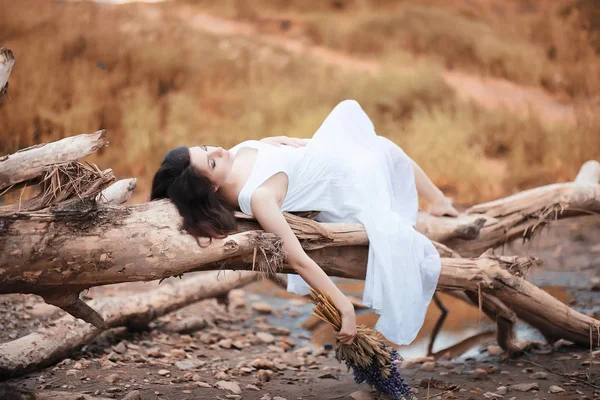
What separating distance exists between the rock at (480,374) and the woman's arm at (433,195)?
1.04 meters

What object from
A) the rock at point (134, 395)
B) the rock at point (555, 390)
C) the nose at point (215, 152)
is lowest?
the rock at point (555, 390)

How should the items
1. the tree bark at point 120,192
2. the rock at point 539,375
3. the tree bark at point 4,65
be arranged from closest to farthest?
the tree bark at point 4,65
the tree bark at point 120,192
the rock at point 539,375

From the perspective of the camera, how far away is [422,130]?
27.7ft

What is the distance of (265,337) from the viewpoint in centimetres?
462

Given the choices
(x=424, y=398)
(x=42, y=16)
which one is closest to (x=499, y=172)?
(x=424, y=398)

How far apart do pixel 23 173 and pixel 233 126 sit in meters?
6.31

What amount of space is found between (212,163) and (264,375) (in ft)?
4.53

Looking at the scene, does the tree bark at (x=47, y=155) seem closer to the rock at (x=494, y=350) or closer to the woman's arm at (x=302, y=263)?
the woman's arm at (x=302, y=263)

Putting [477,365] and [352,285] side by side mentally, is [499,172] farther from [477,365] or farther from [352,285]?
[477,365]

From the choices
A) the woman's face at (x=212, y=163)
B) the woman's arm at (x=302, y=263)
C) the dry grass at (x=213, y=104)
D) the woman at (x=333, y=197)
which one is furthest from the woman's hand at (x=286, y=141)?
the dry grass at (x=213, y=104)

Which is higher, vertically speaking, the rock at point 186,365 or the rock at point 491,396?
the rock at point 491,396

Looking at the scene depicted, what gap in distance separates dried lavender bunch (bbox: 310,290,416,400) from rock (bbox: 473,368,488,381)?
62cm

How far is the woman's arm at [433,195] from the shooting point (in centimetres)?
408

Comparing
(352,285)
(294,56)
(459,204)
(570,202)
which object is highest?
(294,56)
